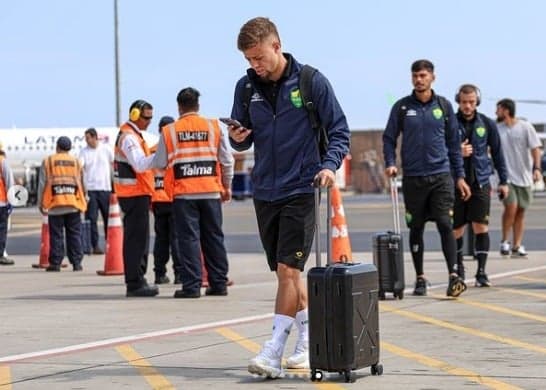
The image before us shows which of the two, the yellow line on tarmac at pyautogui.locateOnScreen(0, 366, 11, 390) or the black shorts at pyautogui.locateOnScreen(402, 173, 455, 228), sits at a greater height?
the black shorts at pyautogui.locateOnScreen(402, 173, 455, 228)

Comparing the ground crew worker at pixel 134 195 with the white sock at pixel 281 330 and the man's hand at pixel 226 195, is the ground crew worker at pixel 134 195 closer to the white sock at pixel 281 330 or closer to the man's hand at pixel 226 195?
the man's hand at pixel 226 195

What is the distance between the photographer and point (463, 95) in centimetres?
1471

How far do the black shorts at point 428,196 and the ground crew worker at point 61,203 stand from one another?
6553mm

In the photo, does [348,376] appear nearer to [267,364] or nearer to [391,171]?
[267,364]

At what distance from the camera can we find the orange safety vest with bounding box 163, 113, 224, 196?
13.8 m

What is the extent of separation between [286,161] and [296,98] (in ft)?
1.18

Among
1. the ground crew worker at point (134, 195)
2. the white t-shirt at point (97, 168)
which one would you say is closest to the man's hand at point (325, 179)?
the ground crew worker at point (134, 195)

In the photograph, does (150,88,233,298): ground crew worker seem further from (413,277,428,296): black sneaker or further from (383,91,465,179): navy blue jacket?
(413,277,428,296): black sneaker

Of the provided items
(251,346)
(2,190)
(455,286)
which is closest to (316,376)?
(251,346)

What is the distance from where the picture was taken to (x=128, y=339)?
10469mm

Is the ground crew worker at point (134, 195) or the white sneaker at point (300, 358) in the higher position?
the ground crew worker at point (134, 195)

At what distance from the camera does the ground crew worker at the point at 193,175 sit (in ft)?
45.4

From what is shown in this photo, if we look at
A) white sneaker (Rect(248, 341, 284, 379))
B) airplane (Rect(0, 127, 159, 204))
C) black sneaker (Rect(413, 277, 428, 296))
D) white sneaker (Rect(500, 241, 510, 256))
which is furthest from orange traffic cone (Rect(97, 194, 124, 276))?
airplane (Rect(0, 127, 159, 204))

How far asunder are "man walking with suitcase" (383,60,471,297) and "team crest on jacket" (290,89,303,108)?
4646mm
